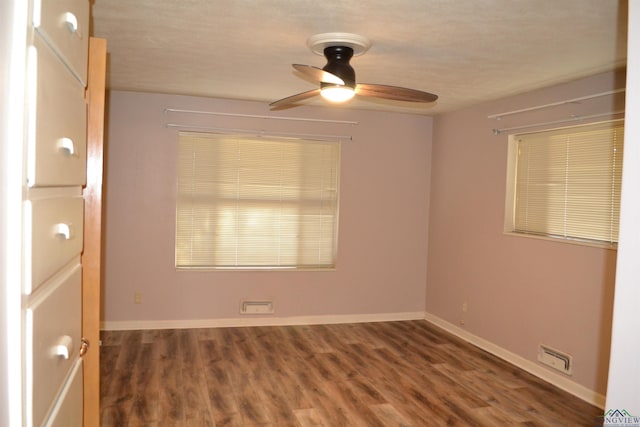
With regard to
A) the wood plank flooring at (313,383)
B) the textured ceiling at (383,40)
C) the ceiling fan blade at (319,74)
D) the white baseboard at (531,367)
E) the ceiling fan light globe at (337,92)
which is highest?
the textured ceiling at (383,40)

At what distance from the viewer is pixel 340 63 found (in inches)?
115

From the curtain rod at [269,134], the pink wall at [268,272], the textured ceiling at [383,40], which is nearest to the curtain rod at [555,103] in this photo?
the textured ceiling at [383,40]

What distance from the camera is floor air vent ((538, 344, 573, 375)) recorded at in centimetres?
371

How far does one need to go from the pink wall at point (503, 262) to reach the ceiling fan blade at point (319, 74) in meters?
2.11

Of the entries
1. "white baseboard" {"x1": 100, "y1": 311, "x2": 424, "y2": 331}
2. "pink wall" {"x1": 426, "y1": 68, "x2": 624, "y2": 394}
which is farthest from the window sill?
"white baseboard" {"x1": 100, "y1": 311, "x2": 424, "y2": 331}

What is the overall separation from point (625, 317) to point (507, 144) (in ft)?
12.6

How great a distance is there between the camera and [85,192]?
140cm

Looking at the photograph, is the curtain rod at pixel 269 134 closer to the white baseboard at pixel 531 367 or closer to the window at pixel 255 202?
the window at pixel 255 202

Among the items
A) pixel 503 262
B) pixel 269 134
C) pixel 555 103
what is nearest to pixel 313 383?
pixel 503 262

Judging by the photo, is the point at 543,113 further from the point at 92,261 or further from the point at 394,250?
the point at 92,261

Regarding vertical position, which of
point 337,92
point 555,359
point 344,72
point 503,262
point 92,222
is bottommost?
point 555,359

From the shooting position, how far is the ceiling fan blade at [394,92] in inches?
116

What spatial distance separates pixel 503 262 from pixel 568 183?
0.93 meters

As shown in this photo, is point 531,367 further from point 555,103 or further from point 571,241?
point 555,103
